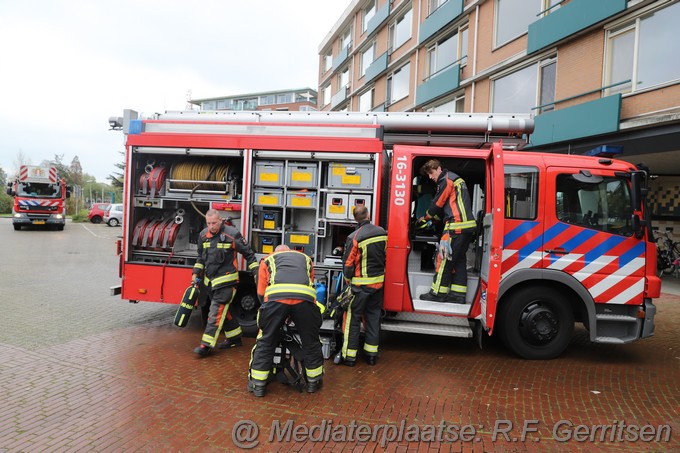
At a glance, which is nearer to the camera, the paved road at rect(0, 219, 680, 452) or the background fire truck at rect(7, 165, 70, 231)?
the paved road at rect(0, 219, 680, 452)

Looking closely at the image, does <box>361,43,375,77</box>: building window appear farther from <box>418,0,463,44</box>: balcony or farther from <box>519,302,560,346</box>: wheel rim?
<box>519,302,560,346</box>: wheel rim

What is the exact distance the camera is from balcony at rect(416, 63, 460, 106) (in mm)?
16375

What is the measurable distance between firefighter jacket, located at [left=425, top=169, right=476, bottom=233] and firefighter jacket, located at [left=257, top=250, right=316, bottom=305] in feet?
5.99

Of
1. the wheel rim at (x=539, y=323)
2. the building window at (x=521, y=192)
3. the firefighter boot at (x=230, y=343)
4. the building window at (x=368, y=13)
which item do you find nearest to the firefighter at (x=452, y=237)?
the building window at (x=521, y=192)

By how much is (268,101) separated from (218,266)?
68620mm

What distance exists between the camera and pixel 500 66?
13.8 metres

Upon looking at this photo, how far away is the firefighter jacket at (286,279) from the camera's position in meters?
3.72

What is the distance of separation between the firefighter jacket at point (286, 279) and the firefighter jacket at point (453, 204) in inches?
71.9

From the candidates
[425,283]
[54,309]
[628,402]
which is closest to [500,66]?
[425,283]

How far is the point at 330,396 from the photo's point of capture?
379cm

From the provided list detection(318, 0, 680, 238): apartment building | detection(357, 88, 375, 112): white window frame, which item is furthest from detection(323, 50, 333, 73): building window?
detection(318, 0, 680, 238): apartment building

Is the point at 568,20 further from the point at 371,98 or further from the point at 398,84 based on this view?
the point at 371,98

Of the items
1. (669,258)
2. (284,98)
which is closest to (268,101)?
(284,98)

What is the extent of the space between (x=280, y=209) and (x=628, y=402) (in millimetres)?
4310
